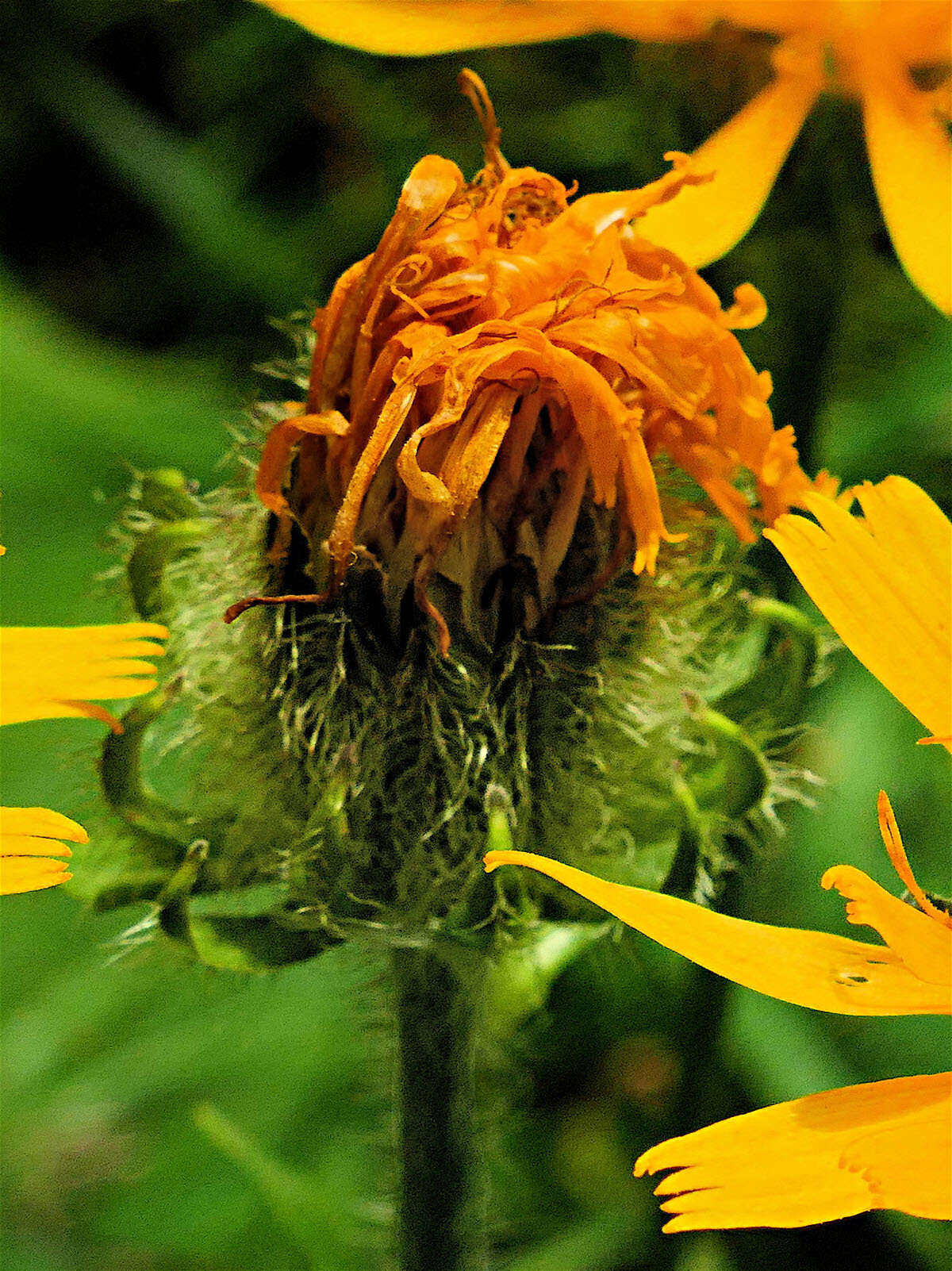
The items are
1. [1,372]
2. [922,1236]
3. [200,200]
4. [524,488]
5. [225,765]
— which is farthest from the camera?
[200,200]

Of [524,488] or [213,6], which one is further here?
[213,6]

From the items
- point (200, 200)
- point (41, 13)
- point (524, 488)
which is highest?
point (41, 13)

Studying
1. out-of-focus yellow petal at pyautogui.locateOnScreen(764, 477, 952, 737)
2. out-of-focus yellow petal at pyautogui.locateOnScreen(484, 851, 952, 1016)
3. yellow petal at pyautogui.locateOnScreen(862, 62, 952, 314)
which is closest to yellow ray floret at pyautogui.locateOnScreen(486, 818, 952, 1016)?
out-of-focus yellow petal at pyautogui.locateOnScreen(484, 851, 952, 1016)

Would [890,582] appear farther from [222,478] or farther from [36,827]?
[222,478]

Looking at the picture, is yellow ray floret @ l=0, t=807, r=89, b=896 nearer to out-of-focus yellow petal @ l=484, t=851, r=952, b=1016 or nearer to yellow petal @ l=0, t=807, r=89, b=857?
yellow petal @ l=0, t=807, r=89, b=857

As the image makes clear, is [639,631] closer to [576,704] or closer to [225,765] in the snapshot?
[576,704]

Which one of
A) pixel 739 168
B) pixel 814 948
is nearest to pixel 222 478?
pixel 739 168

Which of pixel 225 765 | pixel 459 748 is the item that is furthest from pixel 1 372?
pixel 459 748
